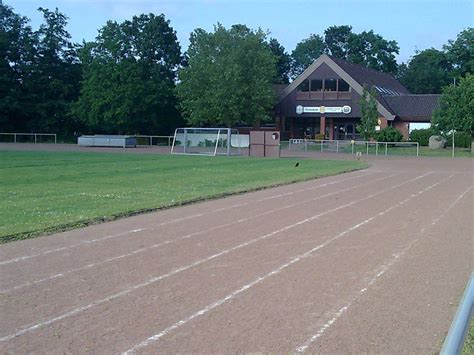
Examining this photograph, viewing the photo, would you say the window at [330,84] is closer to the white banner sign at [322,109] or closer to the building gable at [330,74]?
the building gable at [330,74]

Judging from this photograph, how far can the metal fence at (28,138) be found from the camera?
2566 inches

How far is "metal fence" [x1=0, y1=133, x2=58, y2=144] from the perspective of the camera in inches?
2566

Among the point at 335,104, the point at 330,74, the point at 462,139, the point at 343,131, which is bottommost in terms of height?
the point at 462,139

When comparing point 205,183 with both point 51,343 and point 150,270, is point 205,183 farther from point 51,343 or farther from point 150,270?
point 51,343

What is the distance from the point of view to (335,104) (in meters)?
65.5

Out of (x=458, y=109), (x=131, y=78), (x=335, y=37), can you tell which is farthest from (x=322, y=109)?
(x=335, y=37)

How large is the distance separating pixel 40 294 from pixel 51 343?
1.69m

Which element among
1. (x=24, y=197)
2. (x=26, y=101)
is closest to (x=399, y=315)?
(x=24, y=197)

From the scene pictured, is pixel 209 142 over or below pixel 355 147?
over

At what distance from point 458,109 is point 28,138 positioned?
4397 cm

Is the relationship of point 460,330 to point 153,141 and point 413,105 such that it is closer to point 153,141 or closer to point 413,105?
point 153,141

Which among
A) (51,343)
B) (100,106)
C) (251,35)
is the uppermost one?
(251,35)

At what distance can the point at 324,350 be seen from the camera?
17.5 feet

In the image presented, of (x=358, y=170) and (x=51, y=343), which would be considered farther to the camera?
(x=358, y=170)
